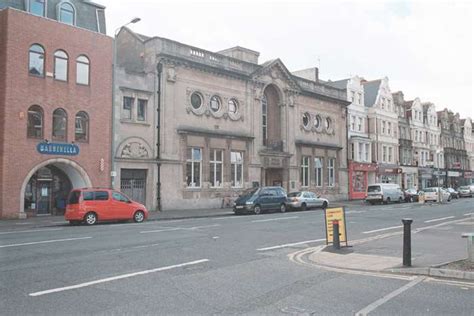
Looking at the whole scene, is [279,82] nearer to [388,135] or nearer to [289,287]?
[388,135]

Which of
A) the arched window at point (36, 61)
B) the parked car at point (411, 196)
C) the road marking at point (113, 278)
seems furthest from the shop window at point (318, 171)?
the road marking at point (113, 278)

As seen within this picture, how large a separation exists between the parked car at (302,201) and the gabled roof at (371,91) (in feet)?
81.2

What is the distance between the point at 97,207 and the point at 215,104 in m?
15.9

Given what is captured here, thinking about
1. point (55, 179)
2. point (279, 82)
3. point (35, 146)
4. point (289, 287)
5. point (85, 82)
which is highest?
point (279, 82)

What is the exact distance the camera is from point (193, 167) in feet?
106

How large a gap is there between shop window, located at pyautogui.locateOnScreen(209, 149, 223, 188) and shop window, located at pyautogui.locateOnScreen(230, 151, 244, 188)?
3.81ft

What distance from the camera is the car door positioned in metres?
21.2

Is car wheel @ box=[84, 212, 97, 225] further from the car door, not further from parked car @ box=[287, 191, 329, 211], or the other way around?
parked car @ box=[287, 191, 329, 211]

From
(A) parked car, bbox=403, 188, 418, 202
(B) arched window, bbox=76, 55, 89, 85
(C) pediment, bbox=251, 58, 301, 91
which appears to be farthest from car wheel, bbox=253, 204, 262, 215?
A: (A) parked car, bbox=403, 188, 418, 202

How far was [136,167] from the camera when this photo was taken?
28.6 m

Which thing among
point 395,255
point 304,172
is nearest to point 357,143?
point 304,172

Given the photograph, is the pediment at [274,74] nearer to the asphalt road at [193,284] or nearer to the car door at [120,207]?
the car door at [120,207]

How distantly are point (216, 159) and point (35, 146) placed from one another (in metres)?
13.5

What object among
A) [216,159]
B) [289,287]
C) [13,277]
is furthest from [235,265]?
[216,159]
